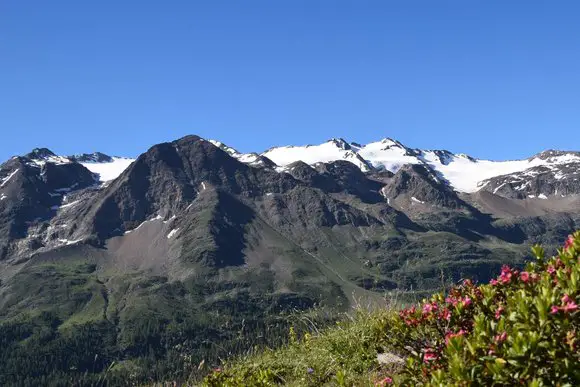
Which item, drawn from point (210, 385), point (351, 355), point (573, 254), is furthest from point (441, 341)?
point (210, 385)

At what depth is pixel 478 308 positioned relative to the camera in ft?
24.0

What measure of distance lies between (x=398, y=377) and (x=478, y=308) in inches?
118

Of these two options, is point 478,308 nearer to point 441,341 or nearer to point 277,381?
point 441,341

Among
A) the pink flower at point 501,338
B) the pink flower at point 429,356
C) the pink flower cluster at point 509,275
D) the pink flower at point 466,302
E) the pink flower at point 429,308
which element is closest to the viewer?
the pink flower at point 501,338

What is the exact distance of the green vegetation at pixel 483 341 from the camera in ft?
16.7

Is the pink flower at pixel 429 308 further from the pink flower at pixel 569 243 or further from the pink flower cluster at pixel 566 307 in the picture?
the pink flower cluster at pixel 566 307

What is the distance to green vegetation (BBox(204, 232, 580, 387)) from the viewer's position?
16.7 feet

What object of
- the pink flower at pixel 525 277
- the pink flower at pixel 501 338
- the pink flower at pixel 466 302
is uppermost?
the pink flower at pixel 525 277

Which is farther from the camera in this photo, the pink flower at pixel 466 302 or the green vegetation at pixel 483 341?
the pink flower at pixel 466 302

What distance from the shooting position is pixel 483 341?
219 inches

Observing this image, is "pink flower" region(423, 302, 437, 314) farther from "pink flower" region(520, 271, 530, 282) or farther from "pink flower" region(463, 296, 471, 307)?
"pink flower" region(520, 271, 530, 282)

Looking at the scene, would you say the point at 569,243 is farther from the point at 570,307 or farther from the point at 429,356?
the point at 429,356

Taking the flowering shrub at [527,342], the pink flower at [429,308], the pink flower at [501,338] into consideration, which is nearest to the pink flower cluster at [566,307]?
the flowering shrub at [527,342]

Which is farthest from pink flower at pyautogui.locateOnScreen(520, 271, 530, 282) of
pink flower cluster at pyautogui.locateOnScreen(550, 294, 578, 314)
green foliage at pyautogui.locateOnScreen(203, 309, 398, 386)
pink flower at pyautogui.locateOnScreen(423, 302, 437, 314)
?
green foliage at pyautogui.locateOnScreen(203, 309, 398, 386)
